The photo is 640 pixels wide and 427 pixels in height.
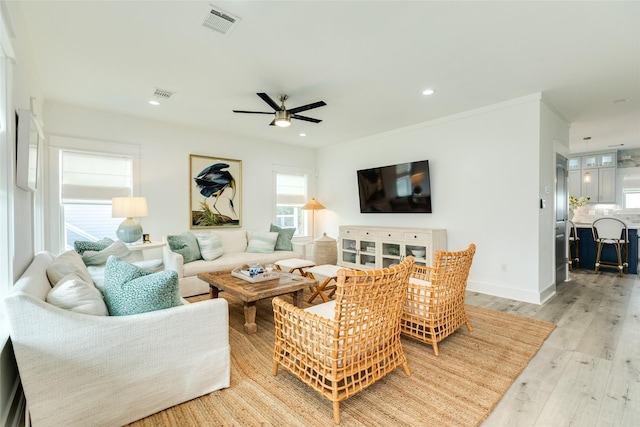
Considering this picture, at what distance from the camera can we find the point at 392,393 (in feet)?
6.26

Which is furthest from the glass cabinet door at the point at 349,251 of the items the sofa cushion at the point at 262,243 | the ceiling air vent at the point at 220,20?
the ceiling air vent at the point at 220,20

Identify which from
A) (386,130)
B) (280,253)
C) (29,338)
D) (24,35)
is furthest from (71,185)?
(386,130)

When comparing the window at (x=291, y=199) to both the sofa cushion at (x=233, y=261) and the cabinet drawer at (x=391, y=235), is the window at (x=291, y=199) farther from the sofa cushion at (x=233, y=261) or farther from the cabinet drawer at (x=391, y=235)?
the cabinet drawer at (x=391, y=235)

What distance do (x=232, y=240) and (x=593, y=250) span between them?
6487mm

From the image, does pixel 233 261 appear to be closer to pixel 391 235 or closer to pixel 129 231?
pixel 129 231

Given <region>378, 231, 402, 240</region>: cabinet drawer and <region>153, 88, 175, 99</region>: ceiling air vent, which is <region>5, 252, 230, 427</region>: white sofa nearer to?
<region>153, 88, 175, 99</region>: ceiling air vent

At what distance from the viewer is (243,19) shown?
221 centimetres

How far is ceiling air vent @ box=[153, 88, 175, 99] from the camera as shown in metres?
3.53

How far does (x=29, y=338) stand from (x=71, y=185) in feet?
11.2

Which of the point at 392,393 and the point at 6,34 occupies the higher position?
the point at 6,34

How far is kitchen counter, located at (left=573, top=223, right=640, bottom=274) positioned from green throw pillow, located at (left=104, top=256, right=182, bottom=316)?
694 cm

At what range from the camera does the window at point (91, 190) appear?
4.02 metres

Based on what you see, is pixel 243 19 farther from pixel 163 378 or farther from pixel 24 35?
pixel 163 378

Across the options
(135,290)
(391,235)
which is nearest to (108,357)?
(135,290)
